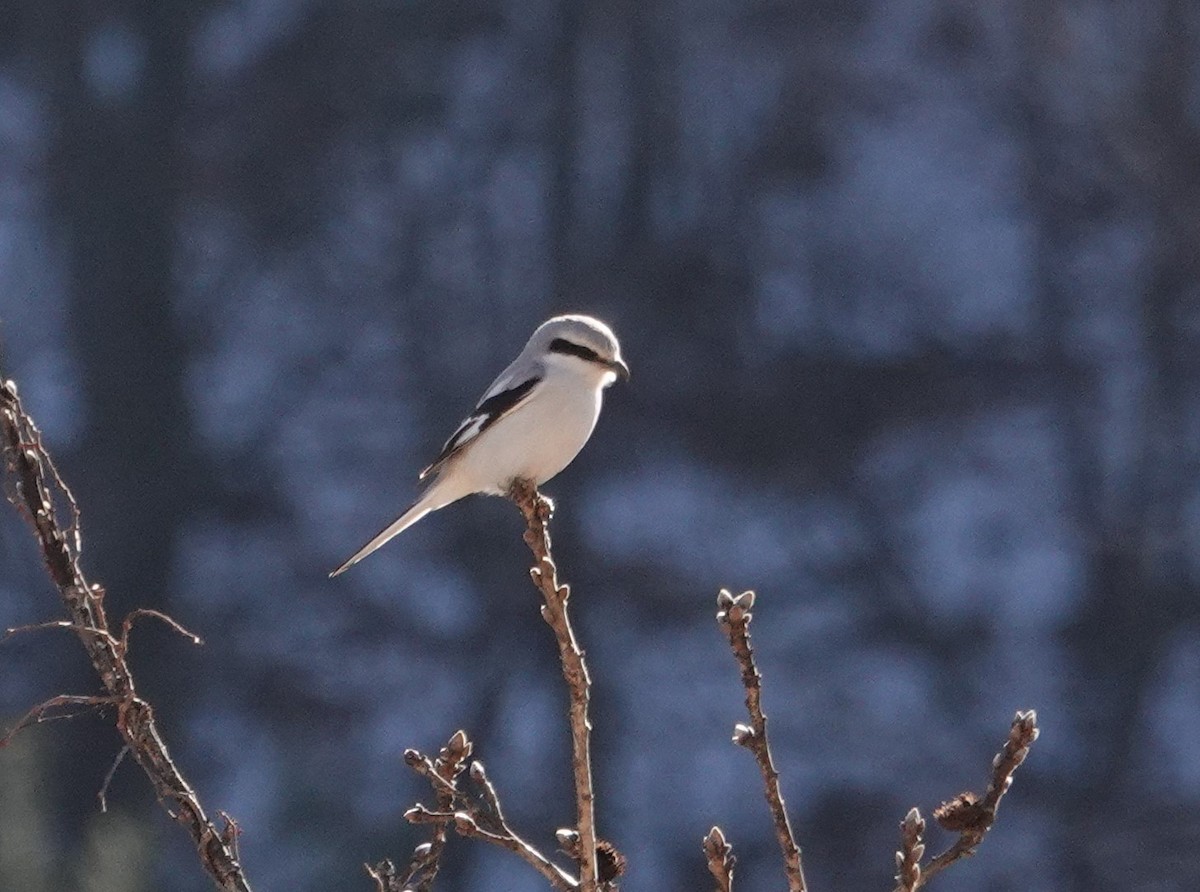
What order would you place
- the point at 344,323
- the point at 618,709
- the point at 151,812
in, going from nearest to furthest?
the point at 151,812 < the point at 618,709 < the point at 344,323

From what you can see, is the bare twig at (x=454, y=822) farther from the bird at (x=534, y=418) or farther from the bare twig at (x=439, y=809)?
the bird at (x=534, y=418)

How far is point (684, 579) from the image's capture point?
38.0 ft

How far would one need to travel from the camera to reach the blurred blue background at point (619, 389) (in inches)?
427

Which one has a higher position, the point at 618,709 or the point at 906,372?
the point at 906,372

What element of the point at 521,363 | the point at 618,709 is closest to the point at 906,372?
the point at 618,709

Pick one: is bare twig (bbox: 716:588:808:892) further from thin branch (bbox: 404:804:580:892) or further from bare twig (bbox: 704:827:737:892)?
thin branch (bbox: 404:804:580:892)

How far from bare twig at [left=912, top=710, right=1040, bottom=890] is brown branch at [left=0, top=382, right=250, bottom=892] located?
17.0 inches

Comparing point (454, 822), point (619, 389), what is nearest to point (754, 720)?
point (454, 822)

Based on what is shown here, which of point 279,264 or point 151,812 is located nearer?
point 151,812

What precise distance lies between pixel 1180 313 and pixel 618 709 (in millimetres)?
4111

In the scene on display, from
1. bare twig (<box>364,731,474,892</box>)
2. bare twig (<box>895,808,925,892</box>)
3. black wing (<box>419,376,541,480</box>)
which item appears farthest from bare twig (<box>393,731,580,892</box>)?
black wing (<box>419,376,541,480</box>)

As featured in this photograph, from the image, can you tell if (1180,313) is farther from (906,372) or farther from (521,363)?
(521,363)

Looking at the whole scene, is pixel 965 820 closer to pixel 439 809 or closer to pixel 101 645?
pixel 439 809

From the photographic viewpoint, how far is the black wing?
2875 millimetres
